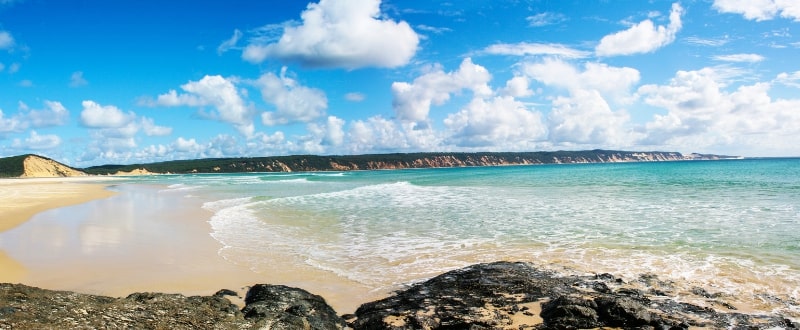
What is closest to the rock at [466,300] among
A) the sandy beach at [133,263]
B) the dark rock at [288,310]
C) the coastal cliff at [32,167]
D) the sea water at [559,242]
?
the dark rock at [288,310]

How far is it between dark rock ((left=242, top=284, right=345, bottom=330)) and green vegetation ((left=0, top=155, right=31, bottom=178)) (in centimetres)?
Answer: 13990

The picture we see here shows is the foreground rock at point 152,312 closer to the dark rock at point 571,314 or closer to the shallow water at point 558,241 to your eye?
the shallow water at point 558,241

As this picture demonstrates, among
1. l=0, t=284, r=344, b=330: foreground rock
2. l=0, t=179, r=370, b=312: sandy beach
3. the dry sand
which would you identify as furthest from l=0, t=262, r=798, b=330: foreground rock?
the dry sand

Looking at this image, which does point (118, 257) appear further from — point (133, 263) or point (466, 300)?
point (466, 300)

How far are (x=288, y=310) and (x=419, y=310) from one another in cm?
213

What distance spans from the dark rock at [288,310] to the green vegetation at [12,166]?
13990 centimetres

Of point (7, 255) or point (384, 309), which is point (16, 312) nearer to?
point (384, 309)

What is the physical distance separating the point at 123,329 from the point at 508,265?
773cm

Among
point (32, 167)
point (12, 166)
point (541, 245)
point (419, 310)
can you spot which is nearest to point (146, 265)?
point (419, 310)

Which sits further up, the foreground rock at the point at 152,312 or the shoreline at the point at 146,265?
the foreground rock at the point at 152,312

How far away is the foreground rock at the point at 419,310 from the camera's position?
209 inches

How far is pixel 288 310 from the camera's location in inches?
267

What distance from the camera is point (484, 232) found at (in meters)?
16.0

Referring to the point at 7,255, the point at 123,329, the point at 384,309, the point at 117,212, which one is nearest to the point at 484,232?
the point at 384,309
